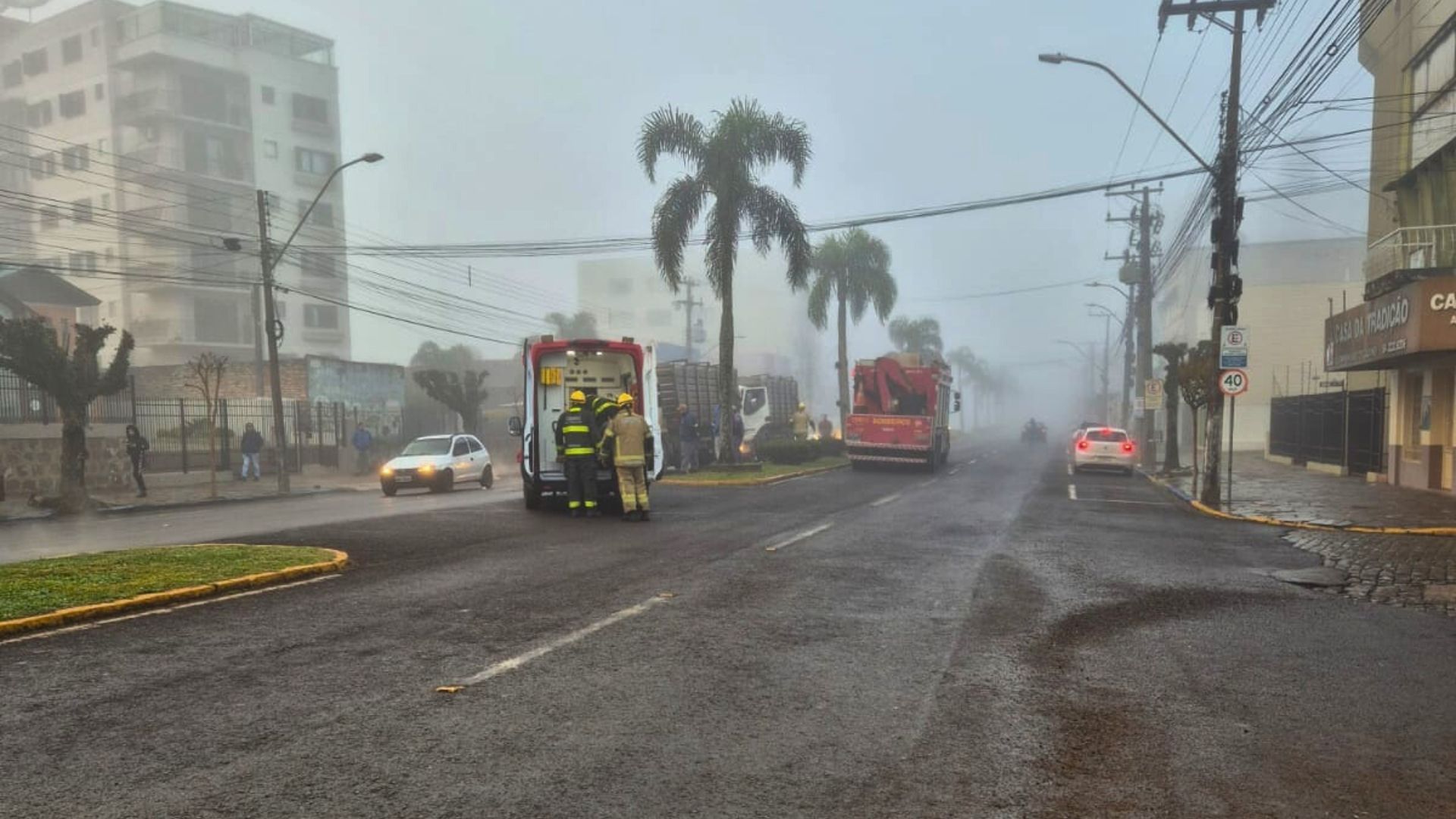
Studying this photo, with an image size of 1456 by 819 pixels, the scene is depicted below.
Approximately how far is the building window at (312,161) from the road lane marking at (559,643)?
74234mm

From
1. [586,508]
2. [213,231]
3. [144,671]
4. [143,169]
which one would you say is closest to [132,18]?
[143,169]

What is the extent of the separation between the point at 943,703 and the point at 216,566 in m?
7.29

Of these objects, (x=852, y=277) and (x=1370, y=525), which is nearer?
(x=1370, y=525)

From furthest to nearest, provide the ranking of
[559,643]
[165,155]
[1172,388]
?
1. [165,155]
2. [1172,388]
3. [559,643]

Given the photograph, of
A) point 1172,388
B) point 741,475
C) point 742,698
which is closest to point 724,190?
point 741,475

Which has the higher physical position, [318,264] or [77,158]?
[77,158]

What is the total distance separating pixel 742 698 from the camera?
508 centimetres

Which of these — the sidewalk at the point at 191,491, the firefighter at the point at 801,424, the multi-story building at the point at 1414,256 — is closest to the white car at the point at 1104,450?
the multi-story building at the point at 1414,256

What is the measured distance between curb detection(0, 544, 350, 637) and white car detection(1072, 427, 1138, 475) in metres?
23.4

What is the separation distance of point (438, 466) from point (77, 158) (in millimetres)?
62928

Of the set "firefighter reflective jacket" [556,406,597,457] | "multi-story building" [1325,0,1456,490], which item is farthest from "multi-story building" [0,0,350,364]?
"multi-story building" [1325,0,1456,490]

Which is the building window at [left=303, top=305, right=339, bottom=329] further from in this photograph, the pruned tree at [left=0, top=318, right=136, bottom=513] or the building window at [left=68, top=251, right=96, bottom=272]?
the pruned tree at [left=0, top=318, right=136, bottom=513]

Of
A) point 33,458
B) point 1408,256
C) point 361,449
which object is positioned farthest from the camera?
point 361,449

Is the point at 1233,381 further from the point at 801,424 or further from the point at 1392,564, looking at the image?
the point at 801,424
